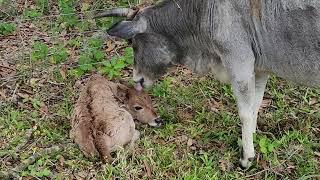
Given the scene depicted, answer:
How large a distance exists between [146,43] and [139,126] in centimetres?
92

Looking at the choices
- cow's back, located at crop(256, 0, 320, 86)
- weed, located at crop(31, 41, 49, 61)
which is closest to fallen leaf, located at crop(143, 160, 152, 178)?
cow's back, located at crop(256, 0, 320, 86)

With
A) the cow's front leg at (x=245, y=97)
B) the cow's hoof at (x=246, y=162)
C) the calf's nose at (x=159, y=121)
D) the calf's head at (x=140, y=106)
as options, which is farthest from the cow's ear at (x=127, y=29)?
the cow's hoof at (x=246, y=162)

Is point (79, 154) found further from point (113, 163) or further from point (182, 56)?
point (182, 56)

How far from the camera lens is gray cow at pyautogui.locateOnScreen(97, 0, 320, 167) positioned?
18.7ft

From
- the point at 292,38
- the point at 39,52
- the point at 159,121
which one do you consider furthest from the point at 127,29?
the point at 39,52

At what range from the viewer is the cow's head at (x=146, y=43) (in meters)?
6.38

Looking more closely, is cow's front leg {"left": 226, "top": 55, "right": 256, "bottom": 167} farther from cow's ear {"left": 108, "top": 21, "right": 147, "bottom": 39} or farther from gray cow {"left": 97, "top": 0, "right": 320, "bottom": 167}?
cow's ear {"left": 108, "top": 21, "right": 147, "bottom": 39}

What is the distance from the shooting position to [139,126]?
679cm

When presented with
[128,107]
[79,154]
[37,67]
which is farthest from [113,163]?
[37,67]

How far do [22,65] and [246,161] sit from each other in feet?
10.6

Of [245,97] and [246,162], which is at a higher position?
[245,97]

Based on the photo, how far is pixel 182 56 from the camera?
650 centimetres

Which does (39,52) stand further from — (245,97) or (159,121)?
(245,97)

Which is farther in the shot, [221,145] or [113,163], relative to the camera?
[221,145]
